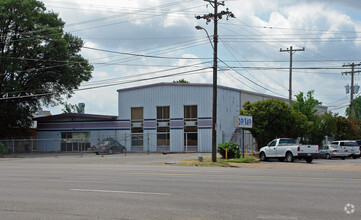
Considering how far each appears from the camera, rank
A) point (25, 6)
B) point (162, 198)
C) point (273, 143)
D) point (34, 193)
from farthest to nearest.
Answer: point (25, 6), point (273, 143), point (34, 193), point (162, 198)

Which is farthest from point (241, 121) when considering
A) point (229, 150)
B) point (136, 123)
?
point (136, 123)

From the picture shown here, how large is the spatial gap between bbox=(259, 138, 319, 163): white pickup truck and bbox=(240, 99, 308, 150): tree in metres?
4.82

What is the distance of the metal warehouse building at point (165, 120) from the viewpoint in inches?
1841

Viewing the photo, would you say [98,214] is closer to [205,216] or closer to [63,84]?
[205,216]

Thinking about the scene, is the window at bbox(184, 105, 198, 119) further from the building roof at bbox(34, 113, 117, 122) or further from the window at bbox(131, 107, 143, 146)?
the building roof at bbox(34, 113, 117, 122)

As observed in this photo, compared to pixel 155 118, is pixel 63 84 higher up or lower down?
higher up

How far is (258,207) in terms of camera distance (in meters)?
9.61

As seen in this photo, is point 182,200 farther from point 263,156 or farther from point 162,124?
point 162,124

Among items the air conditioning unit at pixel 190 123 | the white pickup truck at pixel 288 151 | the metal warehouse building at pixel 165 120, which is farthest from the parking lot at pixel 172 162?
the air conditioning unit at pixel 190 123

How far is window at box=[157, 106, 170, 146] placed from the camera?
48312 millimetres

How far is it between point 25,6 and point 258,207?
43.7 metres

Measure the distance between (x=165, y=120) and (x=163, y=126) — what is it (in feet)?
2.31

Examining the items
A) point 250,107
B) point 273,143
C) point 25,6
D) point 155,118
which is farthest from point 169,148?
point 25,6

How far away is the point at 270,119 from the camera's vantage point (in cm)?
3806
